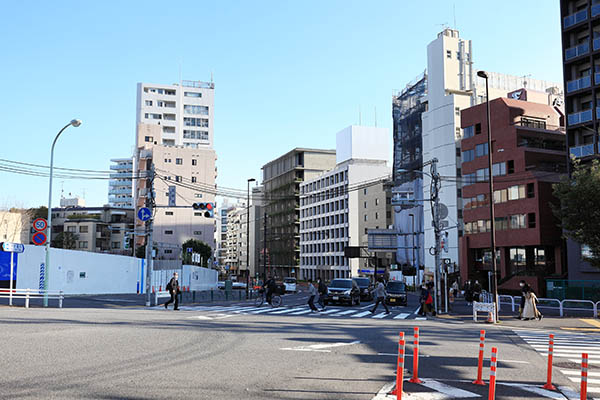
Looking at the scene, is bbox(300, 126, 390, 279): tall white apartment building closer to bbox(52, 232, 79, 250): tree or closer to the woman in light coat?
bbox(52, 232, 79, 250): tree

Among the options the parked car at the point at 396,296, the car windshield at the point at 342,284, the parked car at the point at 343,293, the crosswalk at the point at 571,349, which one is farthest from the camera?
the parked car at the point at 396,296

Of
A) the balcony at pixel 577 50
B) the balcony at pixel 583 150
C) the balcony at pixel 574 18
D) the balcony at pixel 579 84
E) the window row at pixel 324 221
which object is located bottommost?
the window row at pixel 324 221

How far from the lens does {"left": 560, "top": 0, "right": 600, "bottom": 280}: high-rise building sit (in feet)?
153

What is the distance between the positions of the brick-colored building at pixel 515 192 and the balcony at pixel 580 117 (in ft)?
20.3

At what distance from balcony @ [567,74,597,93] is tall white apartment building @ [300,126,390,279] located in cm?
5343

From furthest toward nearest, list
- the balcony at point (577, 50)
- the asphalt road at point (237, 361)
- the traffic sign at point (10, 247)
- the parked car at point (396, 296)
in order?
the balcony at point (577, 50)
the parked car at point (396, 296)
the traffic sign at point (10, 247)
the asphalt road at point (237, 361)

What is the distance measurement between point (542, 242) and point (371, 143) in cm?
6498

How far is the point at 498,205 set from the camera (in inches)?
2251

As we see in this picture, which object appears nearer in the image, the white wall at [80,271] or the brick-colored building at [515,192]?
the white wall at [80,271]

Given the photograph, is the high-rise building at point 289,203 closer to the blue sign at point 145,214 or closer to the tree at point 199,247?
the tree at point 199,247

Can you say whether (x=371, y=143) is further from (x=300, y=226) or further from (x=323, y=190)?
(x=300, y=226)

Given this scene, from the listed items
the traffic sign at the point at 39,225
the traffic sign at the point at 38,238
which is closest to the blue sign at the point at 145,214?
the traffic sign at the point at 39,225

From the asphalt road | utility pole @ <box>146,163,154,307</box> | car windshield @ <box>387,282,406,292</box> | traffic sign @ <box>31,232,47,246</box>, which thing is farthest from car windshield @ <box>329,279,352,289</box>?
traffic sign @ <box>31,232,47,246</box>

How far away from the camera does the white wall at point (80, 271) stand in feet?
110
